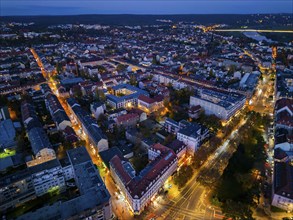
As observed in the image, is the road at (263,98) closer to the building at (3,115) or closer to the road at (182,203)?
the road at (182,203)

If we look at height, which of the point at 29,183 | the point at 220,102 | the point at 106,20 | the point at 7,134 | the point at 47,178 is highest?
the point at 106,20

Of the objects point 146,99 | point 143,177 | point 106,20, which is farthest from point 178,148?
point 106,20

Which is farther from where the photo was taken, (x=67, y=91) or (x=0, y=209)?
(x=67, y=91)

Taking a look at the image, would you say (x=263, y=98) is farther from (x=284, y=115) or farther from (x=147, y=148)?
(x=147, y=148)

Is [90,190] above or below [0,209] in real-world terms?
above

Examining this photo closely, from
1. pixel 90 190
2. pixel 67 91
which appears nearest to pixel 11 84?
pixel 67 91

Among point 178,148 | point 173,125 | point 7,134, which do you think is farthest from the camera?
point 173,125

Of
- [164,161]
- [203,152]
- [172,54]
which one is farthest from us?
[172,54]

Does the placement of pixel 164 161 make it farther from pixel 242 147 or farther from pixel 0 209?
pixel 0 209
